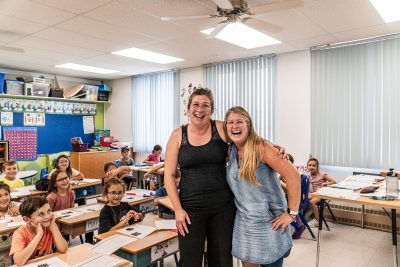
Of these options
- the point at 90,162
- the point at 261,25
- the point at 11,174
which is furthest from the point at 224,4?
the point at 90,162

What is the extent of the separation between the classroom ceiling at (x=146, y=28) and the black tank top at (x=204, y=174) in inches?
69.3

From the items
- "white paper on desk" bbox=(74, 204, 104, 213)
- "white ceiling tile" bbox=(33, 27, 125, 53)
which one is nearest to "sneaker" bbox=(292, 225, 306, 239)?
"white paper on desk" bbox=(74, 204, 104, 213)

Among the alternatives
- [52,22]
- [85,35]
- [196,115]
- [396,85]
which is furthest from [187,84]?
[196,115]

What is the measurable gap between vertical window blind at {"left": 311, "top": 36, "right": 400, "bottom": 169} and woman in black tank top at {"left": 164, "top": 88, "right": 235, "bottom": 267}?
344 centimetres

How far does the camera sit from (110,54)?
5.23 m

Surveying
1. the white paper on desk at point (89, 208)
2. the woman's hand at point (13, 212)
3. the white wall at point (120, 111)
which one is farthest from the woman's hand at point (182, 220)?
the white wall at point (120, 111)

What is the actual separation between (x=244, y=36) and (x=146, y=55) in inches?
74.1

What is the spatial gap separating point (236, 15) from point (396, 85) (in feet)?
8.40

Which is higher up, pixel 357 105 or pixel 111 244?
pixel 357 105

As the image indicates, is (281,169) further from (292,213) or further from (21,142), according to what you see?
(21,142)

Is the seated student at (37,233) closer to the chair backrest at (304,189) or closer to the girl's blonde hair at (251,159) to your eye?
the girl's blonde hair at (251,159)

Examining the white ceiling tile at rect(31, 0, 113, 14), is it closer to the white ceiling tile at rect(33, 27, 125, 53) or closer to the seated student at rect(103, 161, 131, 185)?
the white ceiling tile at rect(33, 27, 125, 53)

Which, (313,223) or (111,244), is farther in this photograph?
(313,223)

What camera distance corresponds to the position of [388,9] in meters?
3.25
